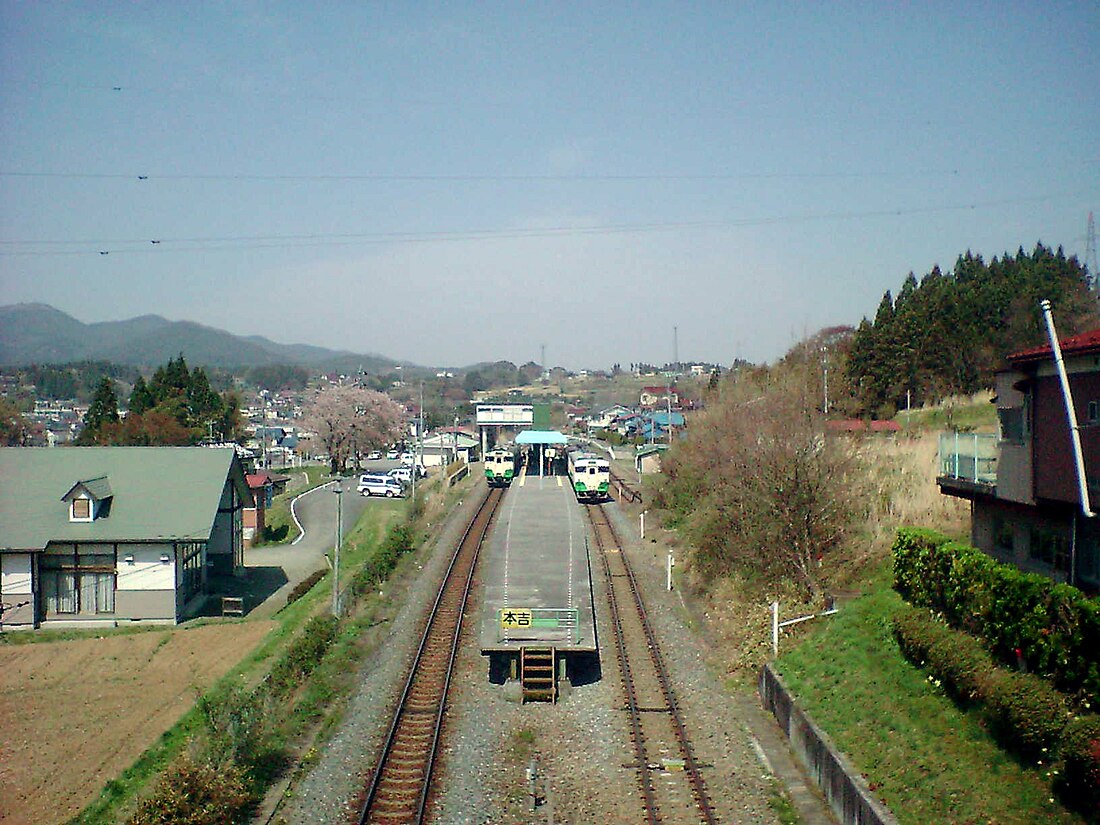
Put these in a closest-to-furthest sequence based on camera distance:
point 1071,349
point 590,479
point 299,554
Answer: point 1071,349 → point 299,554 → point 590,479

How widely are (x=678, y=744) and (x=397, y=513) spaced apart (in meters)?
19.1

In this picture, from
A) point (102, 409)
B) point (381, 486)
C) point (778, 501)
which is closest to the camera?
point (778, 501)

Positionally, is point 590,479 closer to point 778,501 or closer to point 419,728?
point 778,501

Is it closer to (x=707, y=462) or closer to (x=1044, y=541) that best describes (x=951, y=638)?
(x=1044, y=541)

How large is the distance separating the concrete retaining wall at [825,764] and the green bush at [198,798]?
5372 millimetres

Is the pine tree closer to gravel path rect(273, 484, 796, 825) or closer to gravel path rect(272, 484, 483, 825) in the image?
gravel path rect(272, 484, 483, 825)

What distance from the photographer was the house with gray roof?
1916cm

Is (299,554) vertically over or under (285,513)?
under

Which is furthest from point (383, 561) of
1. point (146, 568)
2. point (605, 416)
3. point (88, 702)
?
point (605, 416)

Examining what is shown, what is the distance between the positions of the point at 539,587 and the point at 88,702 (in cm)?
694

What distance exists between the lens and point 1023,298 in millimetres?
35406

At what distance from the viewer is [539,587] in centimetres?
1400

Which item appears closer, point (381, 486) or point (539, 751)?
point (539, 751)

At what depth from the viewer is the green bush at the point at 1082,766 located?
6.29m
